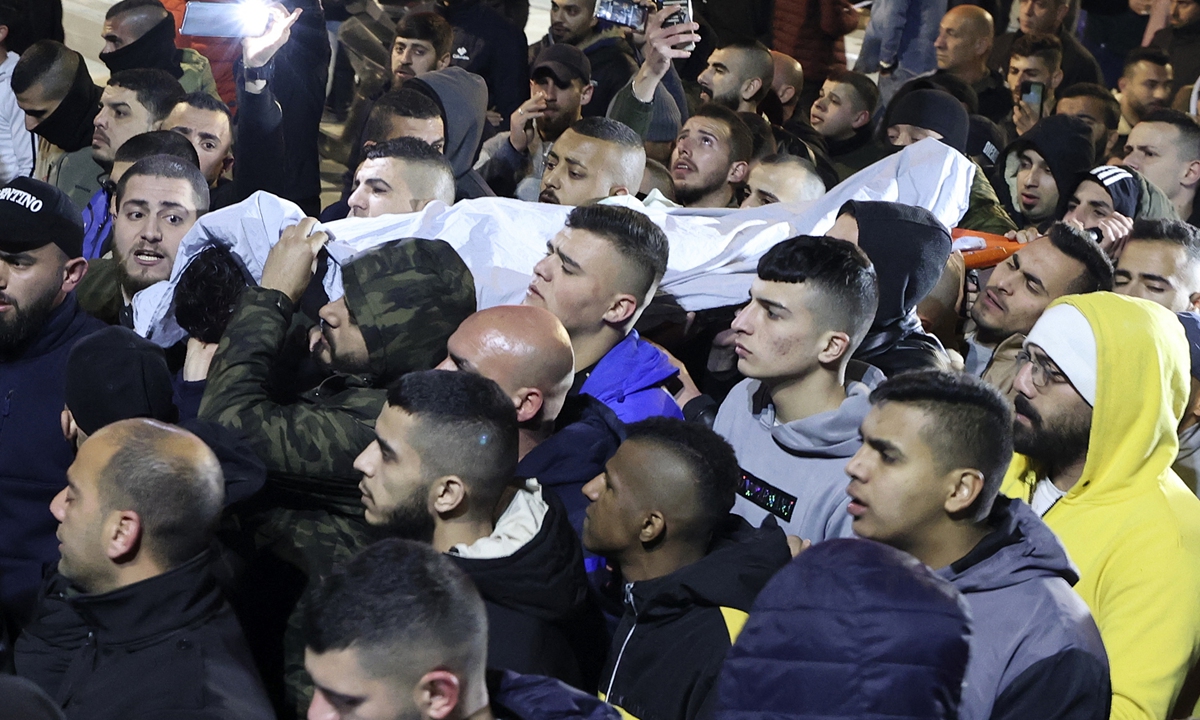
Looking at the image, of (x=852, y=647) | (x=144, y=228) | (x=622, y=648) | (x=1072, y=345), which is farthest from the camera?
(x=144, y=228)

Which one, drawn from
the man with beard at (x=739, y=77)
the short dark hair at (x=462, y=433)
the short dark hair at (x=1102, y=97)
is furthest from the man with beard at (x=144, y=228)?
the short dark hair at (x=1102, y=97)

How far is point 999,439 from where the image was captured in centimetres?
243

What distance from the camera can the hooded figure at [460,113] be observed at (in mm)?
5338

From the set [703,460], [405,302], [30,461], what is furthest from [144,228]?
[703,460]

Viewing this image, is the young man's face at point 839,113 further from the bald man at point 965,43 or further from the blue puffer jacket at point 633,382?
the blue puffer jacket at point 633,382

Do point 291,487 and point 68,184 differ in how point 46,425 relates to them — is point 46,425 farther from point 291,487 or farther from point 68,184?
point 68,184

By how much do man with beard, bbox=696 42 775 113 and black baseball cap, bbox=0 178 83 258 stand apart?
391 centimetres

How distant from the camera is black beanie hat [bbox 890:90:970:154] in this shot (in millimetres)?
5961

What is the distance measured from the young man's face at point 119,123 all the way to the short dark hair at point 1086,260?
351 centimetres

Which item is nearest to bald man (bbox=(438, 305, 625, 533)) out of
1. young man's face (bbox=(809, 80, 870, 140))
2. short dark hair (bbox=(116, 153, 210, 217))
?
short dark hair (bbox=(116, 153, 210, 217))

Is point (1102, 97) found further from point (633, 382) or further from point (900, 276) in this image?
point (633, 382)

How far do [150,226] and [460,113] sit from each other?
204cm

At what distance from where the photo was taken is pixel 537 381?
112 inches

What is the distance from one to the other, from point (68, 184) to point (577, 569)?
3811 millimetres
